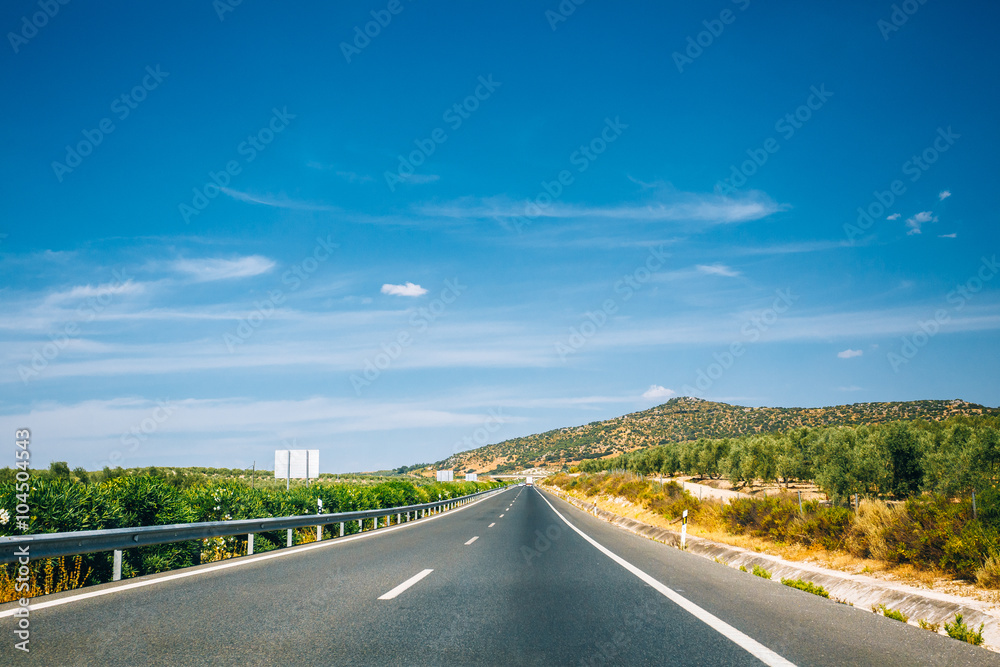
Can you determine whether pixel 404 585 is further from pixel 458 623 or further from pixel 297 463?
pixel 297 463

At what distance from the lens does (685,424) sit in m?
133

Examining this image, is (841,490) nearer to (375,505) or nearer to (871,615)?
(375,505)

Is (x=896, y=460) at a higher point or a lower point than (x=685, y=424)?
lower

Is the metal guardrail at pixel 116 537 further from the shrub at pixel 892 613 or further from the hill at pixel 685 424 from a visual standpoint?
the hill at pixel 685 424

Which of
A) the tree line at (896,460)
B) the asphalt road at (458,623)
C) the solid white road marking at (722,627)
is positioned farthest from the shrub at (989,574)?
the tree line at (896,460)

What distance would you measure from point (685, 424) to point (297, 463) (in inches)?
4599

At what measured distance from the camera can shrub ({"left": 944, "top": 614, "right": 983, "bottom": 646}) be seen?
5930 millimetres

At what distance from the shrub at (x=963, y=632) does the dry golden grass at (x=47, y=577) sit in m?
10.5

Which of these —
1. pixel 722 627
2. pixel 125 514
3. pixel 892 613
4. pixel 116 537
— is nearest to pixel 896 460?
pixel 892 613

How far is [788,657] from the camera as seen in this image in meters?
4.98

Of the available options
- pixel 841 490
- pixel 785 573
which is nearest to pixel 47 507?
pixel 785 573

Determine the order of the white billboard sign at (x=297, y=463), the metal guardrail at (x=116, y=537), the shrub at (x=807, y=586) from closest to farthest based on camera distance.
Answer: the metal guardrail at (x=116, y=537) → the shrub at (x=807, y=586) → the white billboard sign at (x=297, y=463)

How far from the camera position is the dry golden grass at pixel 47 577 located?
752 centimetres

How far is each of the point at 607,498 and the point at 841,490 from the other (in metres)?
16.7
